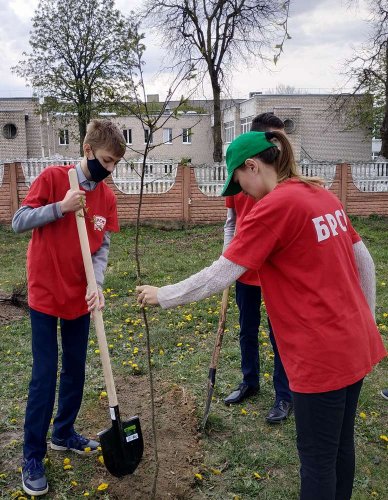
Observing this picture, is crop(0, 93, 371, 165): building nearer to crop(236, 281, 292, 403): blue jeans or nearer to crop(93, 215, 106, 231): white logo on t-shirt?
crop(236, 281, 292, 403): blue jeans

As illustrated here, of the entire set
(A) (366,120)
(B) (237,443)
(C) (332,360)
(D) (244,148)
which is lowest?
(B) (237,443)

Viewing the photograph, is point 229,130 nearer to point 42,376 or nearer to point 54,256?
point 54,256

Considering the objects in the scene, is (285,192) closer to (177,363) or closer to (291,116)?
(177,363)

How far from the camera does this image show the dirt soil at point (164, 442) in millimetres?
3040

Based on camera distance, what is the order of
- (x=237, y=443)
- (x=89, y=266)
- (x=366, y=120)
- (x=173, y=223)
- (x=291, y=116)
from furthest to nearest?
(x=291, y=116) < (x=366, y=120) < (x=173, y=223) < (x=237, y=443) < (x=89, y=266)

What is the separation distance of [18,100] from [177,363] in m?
39.5

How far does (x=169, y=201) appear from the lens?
46.5ft

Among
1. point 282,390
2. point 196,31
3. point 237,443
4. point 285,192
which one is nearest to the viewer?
point 285,192

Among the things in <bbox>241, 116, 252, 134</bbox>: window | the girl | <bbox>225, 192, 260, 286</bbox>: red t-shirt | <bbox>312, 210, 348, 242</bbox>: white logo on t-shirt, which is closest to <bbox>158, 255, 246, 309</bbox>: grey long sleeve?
the girl

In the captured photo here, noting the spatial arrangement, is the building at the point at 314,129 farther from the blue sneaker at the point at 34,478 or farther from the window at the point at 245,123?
the blue sneaker at the point at 34,478

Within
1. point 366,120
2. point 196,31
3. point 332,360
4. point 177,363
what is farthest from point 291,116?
point 332,360

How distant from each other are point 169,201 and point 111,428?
11525 millimetres

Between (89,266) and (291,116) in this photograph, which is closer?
(89,266)

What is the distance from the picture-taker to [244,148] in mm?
2154
